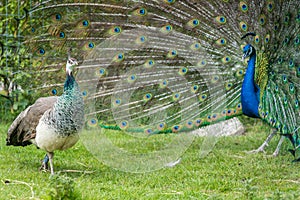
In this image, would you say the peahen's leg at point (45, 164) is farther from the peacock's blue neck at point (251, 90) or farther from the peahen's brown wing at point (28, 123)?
the peacock's blue neck at point (251, 90)

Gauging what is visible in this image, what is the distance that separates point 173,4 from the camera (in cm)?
550

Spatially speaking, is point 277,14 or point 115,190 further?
point 277,14

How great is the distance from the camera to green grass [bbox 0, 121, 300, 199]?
13.1 feet

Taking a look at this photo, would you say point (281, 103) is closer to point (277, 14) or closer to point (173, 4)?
point (277, 14)

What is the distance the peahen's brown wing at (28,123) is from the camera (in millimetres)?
4680

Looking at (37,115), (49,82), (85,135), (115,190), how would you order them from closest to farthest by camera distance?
1. (115,190)
2. (37,115)
3. (85,135)
4. (49,82)

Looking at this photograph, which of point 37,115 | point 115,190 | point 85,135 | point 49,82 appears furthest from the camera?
point 49,82

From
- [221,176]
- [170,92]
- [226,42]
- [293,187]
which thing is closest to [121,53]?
[170,92]

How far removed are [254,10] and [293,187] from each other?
190 cm

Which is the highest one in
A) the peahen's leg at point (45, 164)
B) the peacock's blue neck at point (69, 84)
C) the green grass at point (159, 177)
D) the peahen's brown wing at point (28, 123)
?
the peacock's blue neck at point (69, 84)

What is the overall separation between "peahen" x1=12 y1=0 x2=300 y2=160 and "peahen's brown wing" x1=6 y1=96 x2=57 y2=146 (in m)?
0.56

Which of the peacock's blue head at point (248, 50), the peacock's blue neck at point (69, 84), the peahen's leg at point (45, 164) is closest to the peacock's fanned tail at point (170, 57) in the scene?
the peacock's blue head at point (248, 50)

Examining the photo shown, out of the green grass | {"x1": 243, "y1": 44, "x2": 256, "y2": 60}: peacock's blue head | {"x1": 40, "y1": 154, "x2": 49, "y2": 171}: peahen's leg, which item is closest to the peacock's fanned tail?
{"x1": 243, "y1": 44, "x2": 256, "y2": 60}: peacock's blue head

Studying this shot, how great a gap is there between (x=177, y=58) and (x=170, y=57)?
0.26 ft
